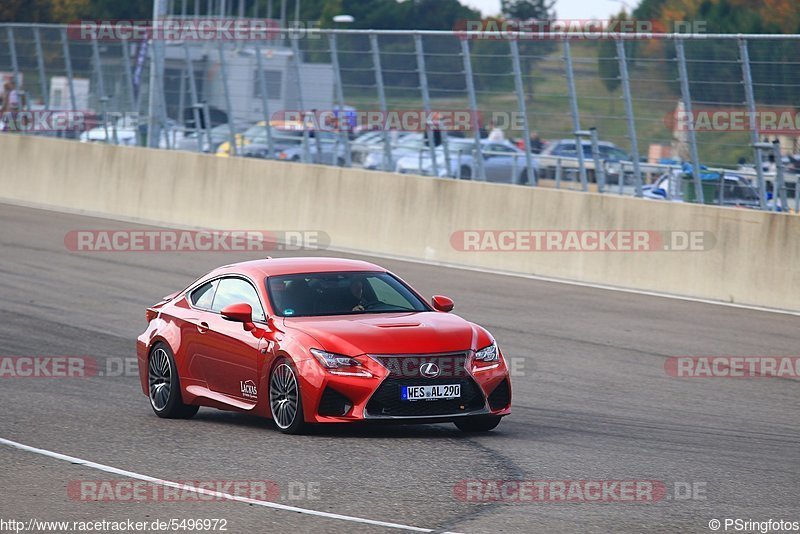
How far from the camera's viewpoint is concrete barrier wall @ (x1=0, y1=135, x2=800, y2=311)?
1866 cm

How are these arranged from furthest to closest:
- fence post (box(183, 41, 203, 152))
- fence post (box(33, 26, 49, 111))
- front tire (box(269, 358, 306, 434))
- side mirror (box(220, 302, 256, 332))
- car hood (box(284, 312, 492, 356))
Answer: fence post (box(33, 26, 49, 111)) → fence post (box(183, 41, 203, 152)) → side mirror (box(220, 302, 256, 332)) → front tire (box(269, 358, 306, 434)) → car hood (box(284, 312, 492, 356))

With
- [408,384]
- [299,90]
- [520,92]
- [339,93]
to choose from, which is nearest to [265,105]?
[299,90]

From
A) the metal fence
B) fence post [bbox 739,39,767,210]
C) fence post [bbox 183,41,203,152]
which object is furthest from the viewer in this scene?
fence post [bbox 183,41,203,152]

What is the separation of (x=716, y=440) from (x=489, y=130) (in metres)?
12.5

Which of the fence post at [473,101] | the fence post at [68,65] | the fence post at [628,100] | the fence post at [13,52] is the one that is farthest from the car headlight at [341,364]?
the fence post at [13,52]

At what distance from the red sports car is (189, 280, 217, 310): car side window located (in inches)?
0.5

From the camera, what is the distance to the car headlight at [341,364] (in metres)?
10.1

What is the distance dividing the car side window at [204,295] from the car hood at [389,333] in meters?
Answer: 1.26

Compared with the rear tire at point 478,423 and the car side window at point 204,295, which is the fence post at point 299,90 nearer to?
the car side window at point 204,295

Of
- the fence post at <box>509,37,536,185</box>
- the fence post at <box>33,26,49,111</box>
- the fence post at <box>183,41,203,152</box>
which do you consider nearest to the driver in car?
the fence post at <box>509,37,536,185</box>

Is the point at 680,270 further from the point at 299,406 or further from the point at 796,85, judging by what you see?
the point at 299,406

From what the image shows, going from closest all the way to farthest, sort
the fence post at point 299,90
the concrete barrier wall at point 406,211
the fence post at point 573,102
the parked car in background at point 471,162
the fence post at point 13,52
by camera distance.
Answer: the concrete barrier wall at point 406,211
the fence post at point 573,102
the parked car in background at point 471,162
the fence post at point 299,90
the fence post at point 13,52

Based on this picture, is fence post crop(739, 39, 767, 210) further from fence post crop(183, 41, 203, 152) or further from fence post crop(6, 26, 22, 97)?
fence post crop(6, 26, 22, 97)

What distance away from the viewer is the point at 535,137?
72.1 ft
